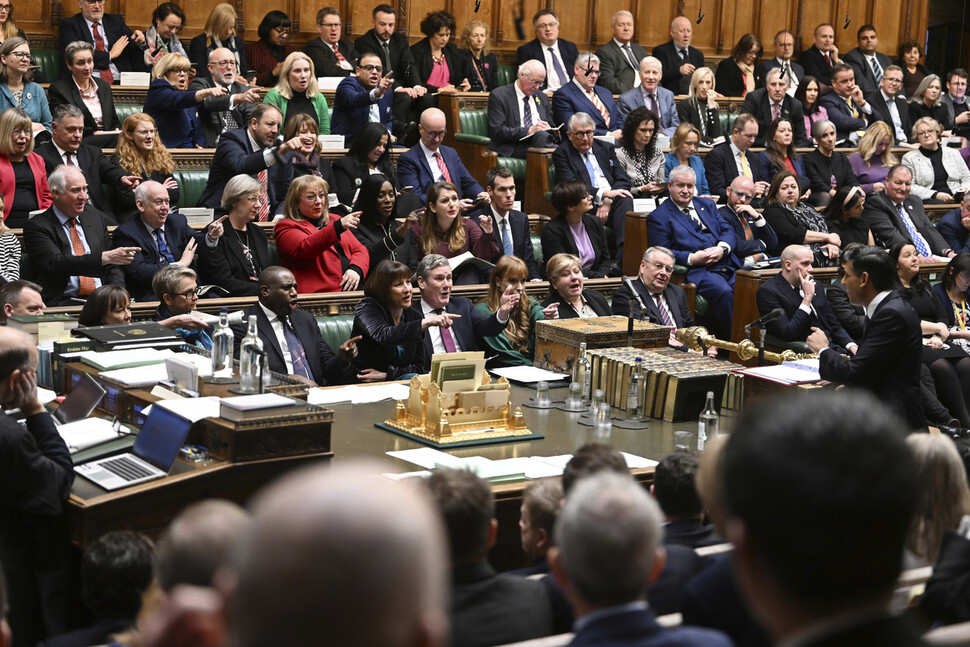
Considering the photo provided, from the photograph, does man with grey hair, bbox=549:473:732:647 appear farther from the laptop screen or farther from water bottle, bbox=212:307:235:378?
water bottle, bbox=212:307:235:378

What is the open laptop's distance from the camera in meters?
3.61

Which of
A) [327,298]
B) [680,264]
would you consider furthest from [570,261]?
[680,264]

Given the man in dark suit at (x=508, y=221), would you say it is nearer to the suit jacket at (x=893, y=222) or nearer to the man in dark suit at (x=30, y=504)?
the suit jacket at (x=893, y=222)

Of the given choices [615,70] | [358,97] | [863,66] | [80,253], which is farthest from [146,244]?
[863,66]

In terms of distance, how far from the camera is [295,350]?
5590mm

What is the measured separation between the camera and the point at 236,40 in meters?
9.27

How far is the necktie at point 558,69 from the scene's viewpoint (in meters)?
10.4

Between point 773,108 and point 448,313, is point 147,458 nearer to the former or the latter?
point 448,313

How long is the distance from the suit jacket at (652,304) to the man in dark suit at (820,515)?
17.8 ft

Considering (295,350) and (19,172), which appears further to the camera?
(19,172)

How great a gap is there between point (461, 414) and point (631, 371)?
0.85 meters

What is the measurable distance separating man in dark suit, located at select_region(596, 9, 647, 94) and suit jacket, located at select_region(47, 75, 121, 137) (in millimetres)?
4275

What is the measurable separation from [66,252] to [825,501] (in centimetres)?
557

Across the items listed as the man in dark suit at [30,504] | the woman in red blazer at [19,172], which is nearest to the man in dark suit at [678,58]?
the woman in red blazer at [19,172]
